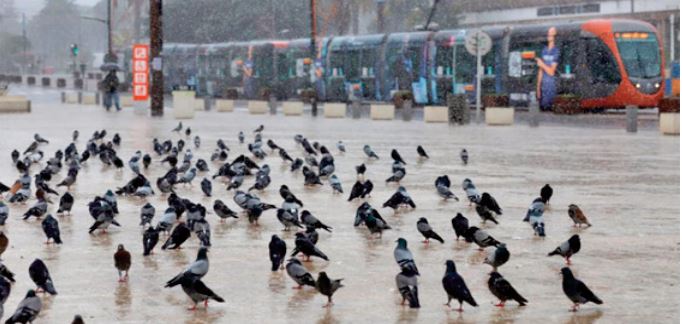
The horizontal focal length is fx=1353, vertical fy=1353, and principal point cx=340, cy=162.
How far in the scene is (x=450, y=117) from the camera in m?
39.9

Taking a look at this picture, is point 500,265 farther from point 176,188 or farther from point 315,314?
point 176,188

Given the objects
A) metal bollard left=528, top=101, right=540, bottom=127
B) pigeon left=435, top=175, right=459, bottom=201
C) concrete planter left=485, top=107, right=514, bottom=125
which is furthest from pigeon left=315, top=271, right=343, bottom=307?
concrete planter left=485, top=107, right=514, bottom=125

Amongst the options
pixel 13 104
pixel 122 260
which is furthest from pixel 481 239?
pixel 13 104

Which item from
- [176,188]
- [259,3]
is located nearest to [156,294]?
[176,188]

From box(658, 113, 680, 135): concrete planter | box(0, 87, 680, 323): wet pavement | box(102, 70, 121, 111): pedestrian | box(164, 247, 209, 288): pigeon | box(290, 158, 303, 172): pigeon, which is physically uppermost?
box(102, 70, 121, 111): pedestrian

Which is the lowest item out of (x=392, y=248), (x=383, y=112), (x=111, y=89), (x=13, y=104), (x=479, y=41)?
(x=392, y=248)

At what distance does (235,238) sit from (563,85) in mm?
33276

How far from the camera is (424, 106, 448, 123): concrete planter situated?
4228 centimetres

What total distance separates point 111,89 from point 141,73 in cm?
478

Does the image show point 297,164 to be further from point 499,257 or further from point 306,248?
point 499,257

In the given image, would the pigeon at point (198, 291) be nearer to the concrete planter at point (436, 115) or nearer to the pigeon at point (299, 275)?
the pigeon at point (299, 275)

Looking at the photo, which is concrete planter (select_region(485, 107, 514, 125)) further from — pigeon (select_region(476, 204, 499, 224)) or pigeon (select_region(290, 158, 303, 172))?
pigeon (select_region(476, 204, 499, 224))

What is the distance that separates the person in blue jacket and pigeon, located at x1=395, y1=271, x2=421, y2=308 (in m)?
35.7

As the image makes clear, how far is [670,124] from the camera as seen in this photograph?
32.7 m
